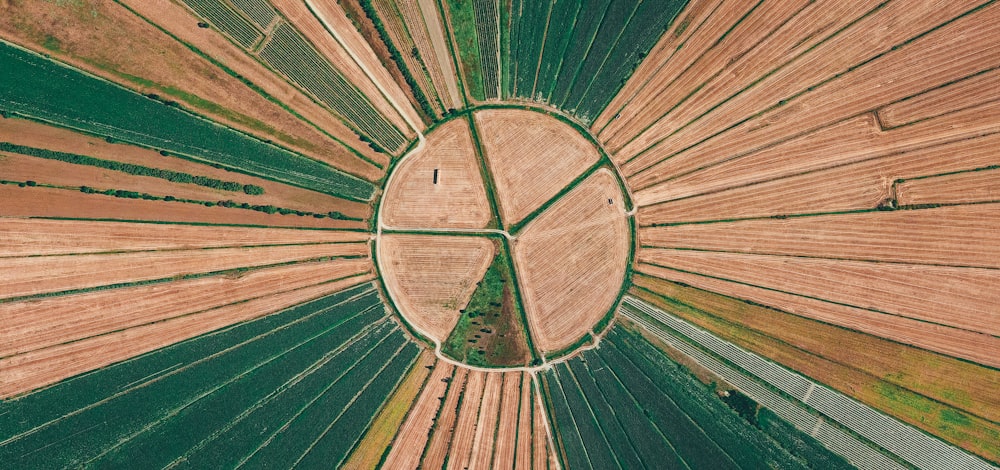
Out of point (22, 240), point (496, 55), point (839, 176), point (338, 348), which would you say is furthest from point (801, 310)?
point (22, 240)

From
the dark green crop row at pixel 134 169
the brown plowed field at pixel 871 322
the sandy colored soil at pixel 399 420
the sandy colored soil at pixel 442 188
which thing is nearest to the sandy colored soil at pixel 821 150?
the brown plowed field at pixel 871 322

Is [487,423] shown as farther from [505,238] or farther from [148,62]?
[148,62]

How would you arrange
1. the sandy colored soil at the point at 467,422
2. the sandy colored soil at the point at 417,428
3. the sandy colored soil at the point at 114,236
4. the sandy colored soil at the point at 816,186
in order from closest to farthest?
the sandy colored soil at the point at 114,236 < the sandy colored soil at the point at 816,186 < the sandy colored soil at the point at 417,428 < the sandy colored soil at the point at 467,422

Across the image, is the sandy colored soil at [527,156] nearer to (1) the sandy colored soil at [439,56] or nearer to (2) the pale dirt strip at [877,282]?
(1) the sandy colored soil at [439,56]

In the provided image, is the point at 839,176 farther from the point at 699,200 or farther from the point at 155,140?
the point at 155,140

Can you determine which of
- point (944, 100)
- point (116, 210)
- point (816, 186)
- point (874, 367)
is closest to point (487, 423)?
point (874, 367)

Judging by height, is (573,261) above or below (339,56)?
below
